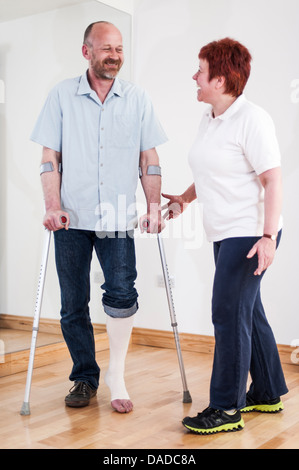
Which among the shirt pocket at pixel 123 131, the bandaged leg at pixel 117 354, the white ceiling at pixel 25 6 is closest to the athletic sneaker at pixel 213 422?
the bandaged leg at pixel 117 354

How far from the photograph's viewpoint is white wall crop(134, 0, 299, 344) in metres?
3.44

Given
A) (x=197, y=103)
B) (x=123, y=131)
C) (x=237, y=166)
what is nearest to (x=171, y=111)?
(x=197, y=103)

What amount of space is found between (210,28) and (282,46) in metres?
0.49

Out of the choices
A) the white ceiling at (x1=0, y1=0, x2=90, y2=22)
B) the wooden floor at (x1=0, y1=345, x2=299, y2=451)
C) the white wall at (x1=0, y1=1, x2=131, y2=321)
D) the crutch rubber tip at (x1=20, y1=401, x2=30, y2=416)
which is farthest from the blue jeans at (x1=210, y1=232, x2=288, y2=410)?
the white ceiling at (x1=0, y1=0, x2=90, y2=22)

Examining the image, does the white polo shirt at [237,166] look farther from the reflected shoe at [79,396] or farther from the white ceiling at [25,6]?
the white ceiling at [25,6]

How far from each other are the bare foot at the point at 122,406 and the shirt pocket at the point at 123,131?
1.05 metres

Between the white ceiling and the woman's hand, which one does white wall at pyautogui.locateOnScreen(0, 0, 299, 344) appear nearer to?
the white ceiling

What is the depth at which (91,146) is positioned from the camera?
8.50 feet

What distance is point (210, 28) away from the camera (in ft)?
12.2

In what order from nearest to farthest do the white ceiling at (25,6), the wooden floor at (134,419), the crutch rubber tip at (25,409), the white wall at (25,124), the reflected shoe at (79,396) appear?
the wooden floor at (134,419) → the crutch rubber tip at (25,409) → the reflected shoe at (79,396) → the white ceiling at (25,6) → the white wall at (25,124)

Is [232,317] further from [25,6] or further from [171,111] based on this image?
[25,6]

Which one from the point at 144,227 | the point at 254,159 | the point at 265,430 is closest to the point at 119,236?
the point at 144,227

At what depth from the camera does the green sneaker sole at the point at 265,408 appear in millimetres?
2568

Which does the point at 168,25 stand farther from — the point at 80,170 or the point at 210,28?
the point at 80,170
